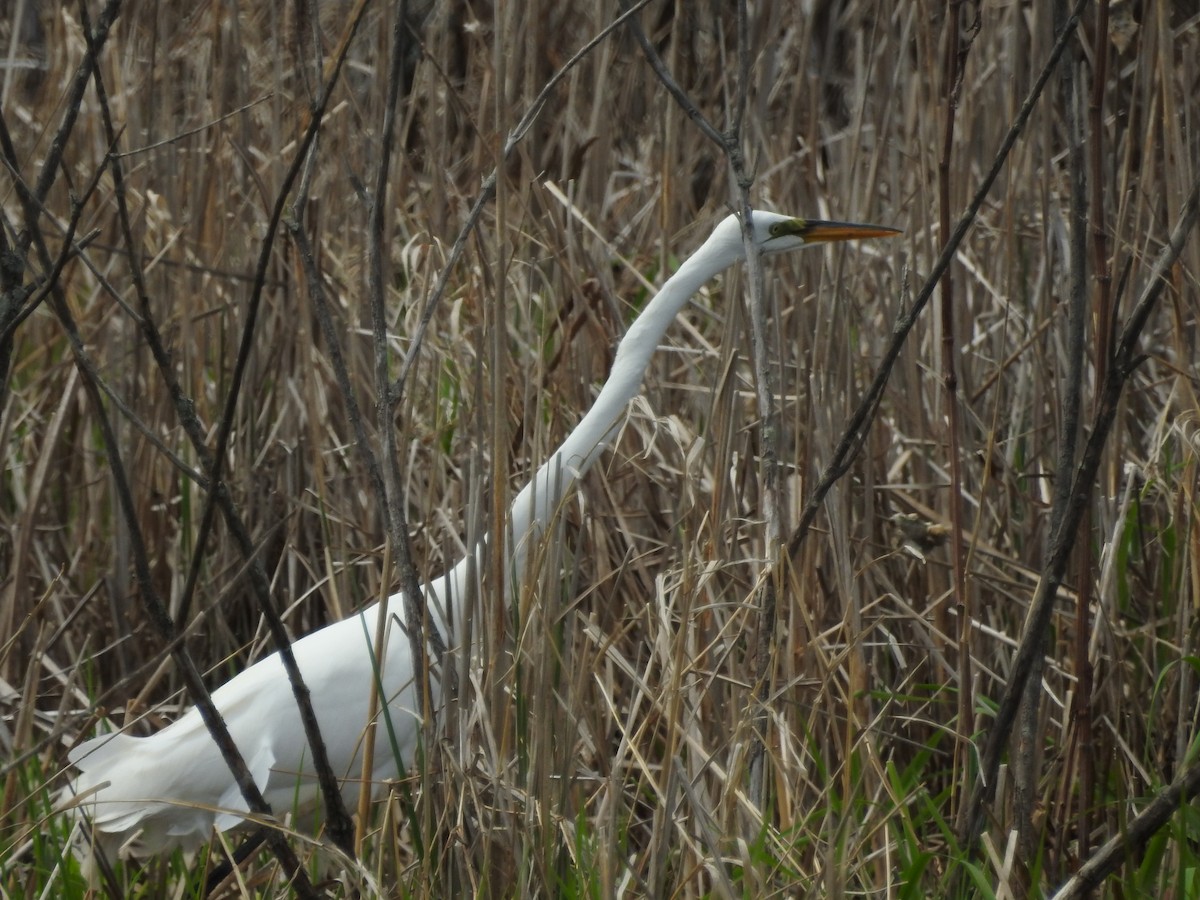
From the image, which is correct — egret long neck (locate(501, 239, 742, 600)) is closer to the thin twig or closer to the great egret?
the great egret

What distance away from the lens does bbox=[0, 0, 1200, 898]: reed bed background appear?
122 cm

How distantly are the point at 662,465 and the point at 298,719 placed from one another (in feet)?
2.00

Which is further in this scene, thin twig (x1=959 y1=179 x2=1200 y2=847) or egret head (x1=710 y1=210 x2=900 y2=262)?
egret head (x1=710 y1=210 x2=900 y2=262)

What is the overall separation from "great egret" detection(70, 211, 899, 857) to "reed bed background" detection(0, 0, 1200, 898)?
73 mm

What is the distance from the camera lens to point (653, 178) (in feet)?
8.68

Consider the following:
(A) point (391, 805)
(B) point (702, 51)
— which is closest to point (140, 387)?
(A) point (391, 805)

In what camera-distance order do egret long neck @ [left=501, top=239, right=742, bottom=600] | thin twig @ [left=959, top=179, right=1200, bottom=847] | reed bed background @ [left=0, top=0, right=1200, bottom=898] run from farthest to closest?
egret long neck @ [left=501, top=239, right=742, bottom=600]
reed bed background @ [left=0, top=0, right=1200, bottom=898]
thin twig @ [left=959, top=179, right=1200, bottom=847]

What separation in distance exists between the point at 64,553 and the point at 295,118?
0.86 m

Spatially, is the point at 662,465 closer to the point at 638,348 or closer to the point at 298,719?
the point at 638,348

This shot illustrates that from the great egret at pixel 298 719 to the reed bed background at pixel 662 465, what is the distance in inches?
2.9

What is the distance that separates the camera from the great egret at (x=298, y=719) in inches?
66.7

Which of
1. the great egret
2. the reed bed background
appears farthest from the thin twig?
the great egret

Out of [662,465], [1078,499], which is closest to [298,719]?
[662,465]

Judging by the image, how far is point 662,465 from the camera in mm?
1918
